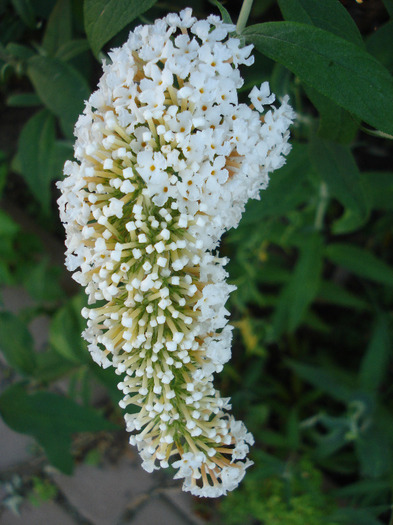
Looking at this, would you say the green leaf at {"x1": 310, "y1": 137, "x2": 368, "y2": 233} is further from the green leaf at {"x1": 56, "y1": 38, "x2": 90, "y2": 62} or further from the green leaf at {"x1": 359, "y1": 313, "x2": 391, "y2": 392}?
the green leaf at {"x1": 359, "y1": 313, "x2": 391, "y2": 392}

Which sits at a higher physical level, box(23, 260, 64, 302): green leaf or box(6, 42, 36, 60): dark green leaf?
box(6, 42, 36, 60): dark green leaf

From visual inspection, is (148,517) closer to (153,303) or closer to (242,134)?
(153,303)

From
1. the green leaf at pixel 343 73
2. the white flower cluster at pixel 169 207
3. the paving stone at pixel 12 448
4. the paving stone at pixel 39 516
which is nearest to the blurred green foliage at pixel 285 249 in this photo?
the green leaf at pixel 343 73

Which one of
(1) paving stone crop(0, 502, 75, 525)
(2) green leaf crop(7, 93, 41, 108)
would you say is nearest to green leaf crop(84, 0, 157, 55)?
(2) green leaf crop(7, 93, 41, 108)

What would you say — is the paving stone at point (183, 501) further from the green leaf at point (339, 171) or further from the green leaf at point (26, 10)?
the green leaf at point (26, 10)

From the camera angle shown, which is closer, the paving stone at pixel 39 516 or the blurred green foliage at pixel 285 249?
the blurred green foliage at pixel 285 249

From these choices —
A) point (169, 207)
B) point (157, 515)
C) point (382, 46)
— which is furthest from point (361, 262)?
point (157, 515)

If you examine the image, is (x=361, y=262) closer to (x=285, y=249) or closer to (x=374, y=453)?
(x=285, y=249)
